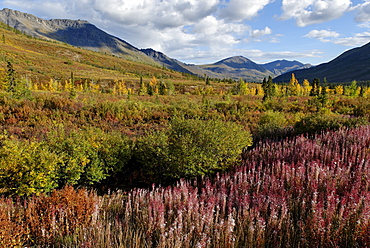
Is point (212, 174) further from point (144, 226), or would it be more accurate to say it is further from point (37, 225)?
point (37, 225)

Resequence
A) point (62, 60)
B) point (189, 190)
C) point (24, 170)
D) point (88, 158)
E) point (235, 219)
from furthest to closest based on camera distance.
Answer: point (62, 60)
point (88, 158)
point (24, 170)
point (189, 190)
point (235, 219)

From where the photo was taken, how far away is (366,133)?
6148 mm

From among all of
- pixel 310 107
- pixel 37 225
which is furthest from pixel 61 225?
pixel 310 107

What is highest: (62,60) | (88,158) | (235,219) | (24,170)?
(62,60)

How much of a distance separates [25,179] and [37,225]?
191cm

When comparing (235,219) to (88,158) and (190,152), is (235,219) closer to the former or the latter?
(190,152)

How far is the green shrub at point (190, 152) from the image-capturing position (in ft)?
18.2

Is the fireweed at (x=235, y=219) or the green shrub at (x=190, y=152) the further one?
the green shrub at (x=190, y=152)

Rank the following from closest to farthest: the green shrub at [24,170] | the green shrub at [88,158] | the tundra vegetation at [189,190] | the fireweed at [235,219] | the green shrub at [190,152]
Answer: the fireweed at [235,219], the tundra vegetation at [189,190], the green shrub at [24,170], the green shrub at [88,158], the green shrub at [190,152]

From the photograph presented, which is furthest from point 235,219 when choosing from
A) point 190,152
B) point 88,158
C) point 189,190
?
point 88,158

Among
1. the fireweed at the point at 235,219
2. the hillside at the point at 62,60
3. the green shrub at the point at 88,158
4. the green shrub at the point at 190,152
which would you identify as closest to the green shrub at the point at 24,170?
the green shrub at the point at 88,158

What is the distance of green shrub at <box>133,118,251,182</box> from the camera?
18.2ft

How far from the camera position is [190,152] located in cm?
559

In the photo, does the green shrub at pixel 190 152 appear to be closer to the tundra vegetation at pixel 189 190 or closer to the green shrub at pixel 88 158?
the tundra vegetation at pixel 189 190
